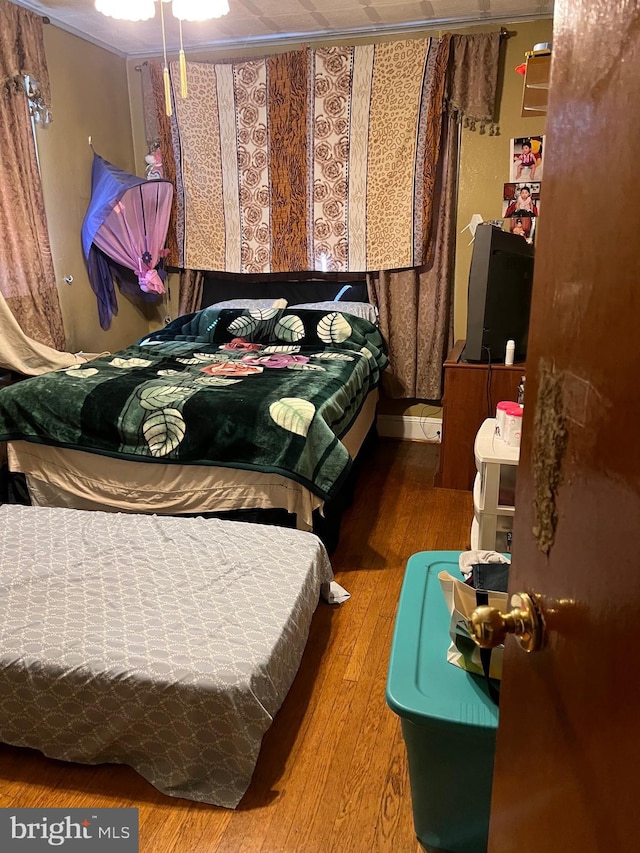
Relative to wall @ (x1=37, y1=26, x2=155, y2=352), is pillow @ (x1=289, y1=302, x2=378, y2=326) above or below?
below

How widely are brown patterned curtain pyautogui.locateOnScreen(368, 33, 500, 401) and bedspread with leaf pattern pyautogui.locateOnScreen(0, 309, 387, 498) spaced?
0.80 metres

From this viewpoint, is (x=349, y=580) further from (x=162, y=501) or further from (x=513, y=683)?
(x=513, y=683)

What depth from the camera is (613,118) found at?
0.50m

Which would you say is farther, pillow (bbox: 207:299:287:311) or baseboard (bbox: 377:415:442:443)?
baseboard (bbox: 377:415:442:443)

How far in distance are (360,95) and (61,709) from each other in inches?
140

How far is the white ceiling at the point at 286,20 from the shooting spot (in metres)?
3.33

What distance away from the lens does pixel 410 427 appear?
167 inches

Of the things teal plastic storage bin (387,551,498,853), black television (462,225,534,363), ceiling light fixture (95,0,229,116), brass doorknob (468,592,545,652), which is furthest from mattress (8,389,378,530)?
brass doorknob (468,592,545,652)

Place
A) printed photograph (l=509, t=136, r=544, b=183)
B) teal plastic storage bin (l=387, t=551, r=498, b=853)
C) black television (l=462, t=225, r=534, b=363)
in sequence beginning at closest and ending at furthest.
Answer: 1. teal plastic storage bin (l=387, t=551, r=498, b=853)
2. black television (l=462, t=225, r=534, b=363)
3. printed photograph (l=509, t=136, r=544, b=183)

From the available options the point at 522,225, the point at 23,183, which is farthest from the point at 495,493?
the point at 23,183

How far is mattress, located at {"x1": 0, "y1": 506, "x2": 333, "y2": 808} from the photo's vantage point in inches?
59.1

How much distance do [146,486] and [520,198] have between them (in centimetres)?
271

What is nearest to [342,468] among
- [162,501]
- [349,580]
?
[349,580]

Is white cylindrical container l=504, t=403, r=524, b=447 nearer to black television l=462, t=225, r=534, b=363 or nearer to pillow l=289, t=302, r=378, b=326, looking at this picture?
black television l=462, t=225, r=534, b=363
